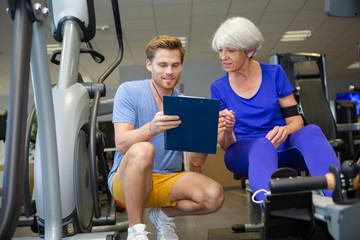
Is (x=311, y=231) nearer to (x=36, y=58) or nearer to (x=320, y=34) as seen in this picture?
→ (x=36, y=58)

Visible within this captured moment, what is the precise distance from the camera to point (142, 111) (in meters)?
1.62

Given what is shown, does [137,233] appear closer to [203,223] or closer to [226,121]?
[226,121]

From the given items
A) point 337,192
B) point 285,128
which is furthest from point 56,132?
point 337,192

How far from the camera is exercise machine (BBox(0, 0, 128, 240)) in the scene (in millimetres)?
820

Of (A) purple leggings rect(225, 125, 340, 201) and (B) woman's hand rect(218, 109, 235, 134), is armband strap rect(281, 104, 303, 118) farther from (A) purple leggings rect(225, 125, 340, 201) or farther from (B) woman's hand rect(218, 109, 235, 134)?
(B) woman's hand rect(218, 109, 235, 134)

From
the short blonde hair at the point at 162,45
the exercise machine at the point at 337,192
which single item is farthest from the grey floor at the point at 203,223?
the exercise machine at the point at 337,192

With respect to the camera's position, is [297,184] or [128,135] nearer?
[297,184]

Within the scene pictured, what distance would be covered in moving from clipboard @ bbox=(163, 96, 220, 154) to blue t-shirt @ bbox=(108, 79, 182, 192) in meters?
0.24

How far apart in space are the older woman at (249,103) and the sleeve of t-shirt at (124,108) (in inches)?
15.4

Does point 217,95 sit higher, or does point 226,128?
point 217,95

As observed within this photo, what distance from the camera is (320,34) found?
23.6ft

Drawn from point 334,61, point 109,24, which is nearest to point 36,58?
point 109,24

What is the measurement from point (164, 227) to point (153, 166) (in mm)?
271

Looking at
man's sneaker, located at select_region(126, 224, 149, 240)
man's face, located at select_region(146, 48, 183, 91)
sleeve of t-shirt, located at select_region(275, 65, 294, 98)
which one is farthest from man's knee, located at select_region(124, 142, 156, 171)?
sleeve of t-shirt, located at select_region(275, 65, 294, 98)
